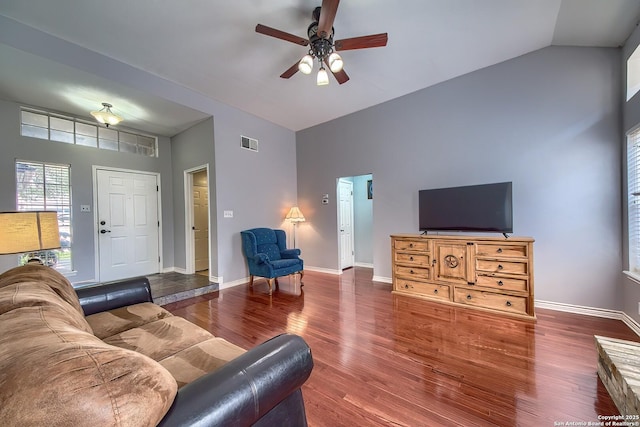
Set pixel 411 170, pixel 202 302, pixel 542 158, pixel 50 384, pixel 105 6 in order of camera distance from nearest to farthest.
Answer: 1. pixel 50 384
2. pixel 105 6
3. pixel 542 158
4. pixel 202 302
5. pixel 411 170

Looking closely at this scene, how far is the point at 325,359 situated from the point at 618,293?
3.18 m

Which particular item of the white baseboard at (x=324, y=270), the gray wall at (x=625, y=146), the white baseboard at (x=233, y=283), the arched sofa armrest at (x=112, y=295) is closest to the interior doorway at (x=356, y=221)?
the white baseboard at (x=324, y=270)

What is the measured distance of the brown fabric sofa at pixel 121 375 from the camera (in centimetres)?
49

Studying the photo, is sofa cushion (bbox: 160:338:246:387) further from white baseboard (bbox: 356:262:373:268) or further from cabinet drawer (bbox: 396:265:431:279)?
white baseboard (bbox: 356:262:373:268)

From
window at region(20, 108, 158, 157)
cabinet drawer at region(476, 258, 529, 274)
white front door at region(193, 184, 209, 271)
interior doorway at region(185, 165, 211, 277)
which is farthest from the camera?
white front door at region(193, 184, 209, 271)

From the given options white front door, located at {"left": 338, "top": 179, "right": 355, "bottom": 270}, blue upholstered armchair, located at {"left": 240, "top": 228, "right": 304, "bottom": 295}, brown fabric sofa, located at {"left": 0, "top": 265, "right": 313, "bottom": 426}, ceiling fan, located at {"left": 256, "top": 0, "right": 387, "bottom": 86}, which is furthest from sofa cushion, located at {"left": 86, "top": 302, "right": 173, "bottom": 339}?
white front door, located at {"left": 338, "top": 179, "right": 355, "bottom": 270}

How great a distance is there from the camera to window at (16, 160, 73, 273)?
3521 millimetres

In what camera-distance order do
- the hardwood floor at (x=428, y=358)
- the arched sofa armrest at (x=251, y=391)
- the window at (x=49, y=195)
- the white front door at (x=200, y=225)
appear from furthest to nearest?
the white front door at (x=200, y=225) < the window at (x=49, y=195) < the hardwood floor at (x=428, y=358) < the arched sofa armrest at (x=251, y=391)

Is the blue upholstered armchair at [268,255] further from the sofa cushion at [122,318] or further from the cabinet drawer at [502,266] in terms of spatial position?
the cabinet drawer at [502,266]

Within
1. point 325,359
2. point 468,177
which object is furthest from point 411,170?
point 325,359

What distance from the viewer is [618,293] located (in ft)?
8.50

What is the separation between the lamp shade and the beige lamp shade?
11.4 ft

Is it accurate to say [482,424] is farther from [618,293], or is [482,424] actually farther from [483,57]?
[483,57]

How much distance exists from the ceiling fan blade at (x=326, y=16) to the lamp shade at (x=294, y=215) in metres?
3.26
